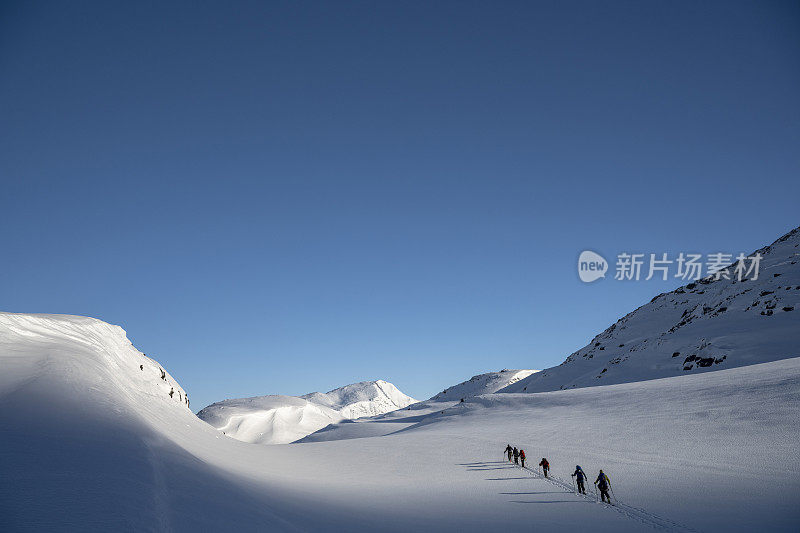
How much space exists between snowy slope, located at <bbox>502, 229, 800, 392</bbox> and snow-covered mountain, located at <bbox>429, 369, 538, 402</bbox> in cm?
3885

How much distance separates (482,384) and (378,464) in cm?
10603

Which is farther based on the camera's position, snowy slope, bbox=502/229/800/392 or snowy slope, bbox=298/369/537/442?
snowy slope, bbox=298/369/537/442

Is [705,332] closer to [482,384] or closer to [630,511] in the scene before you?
[630,511]

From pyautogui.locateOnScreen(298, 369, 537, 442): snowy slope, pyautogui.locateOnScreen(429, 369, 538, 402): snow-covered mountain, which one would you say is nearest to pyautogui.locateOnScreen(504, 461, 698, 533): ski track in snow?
pyautogui.locateOnScreen(298, 369, 537, 442): snowy slope

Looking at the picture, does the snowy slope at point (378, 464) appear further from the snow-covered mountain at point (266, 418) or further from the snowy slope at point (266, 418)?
the snowy slope at point (266, 418)

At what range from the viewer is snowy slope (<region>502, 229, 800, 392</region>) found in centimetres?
4475

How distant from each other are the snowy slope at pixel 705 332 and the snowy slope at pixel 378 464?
1354 centimetres

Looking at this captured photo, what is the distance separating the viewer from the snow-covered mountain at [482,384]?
122062 millimetres

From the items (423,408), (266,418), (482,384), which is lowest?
(266,418)

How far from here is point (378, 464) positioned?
97.9 feet

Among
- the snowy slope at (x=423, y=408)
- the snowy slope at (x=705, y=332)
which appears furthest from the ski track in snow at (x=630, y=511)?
the snowy slope at (x=423, y=408)

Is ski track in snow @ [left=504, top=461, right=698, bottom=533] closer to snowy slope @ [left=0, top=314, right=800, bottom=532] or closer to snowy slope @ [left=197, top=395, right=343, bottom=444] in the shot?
snowy slope @ [left=0, top=314, right=800, bottom=532]

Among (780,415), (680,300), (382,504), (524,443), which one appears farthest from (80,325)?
(680,300)

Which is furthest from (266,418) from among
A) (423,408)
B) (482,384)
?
(482,384)
